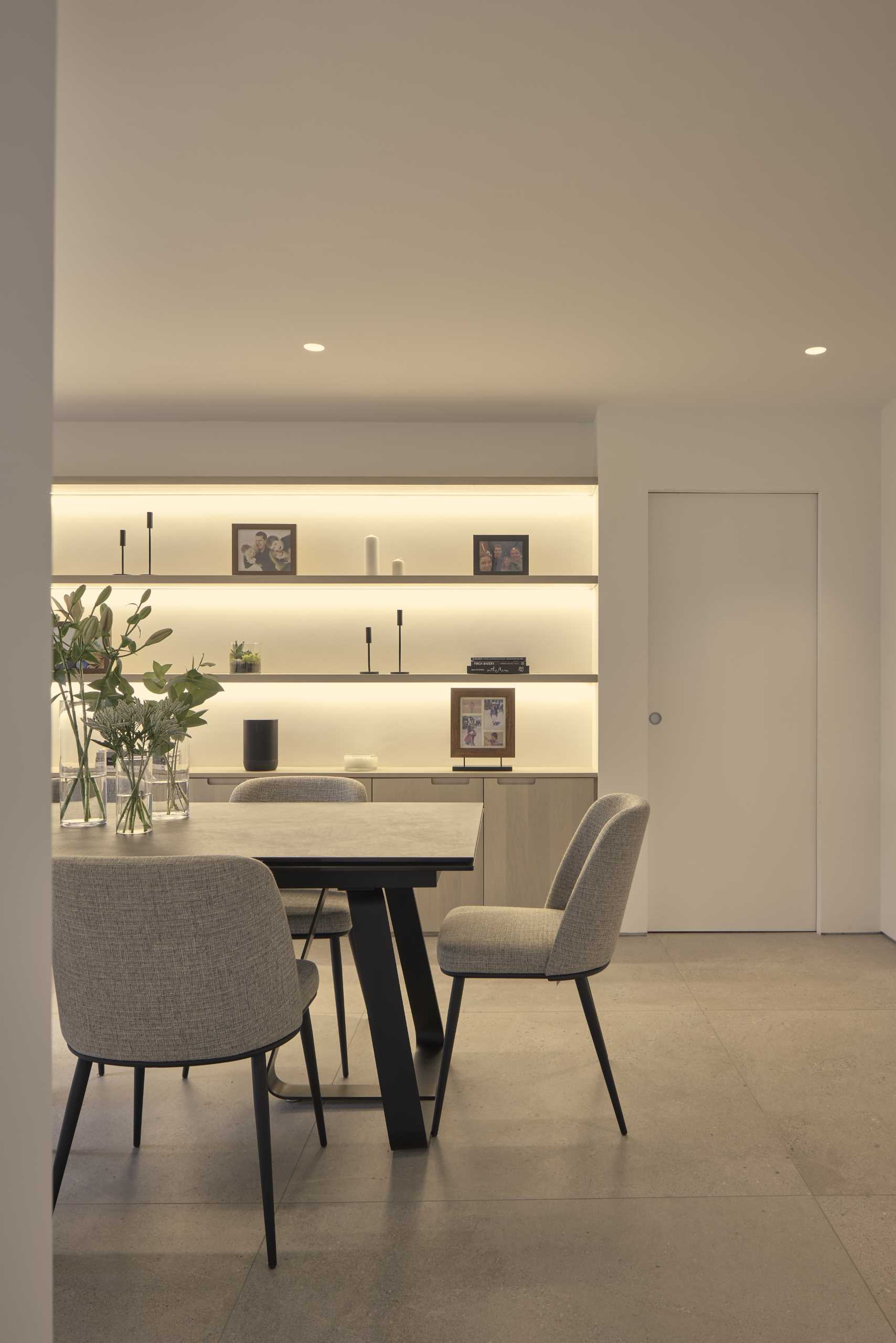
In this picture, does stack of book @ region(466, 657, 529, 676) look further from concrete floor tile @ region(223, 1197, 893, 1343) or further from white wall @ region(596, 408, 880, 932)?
concrete floor tile @ region(223, 1197, 893, 1343)

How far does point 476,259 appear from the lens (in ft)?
10.1

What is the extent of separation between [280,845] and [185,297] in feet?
6.60

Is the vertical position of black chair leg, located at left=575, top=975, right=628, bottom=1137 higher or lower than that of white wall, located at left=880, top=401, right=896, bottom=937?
lower

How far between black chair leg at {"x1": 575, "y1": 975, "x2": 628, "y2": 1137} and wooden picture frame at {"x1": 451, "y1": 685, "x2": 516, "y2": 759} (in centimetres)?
237

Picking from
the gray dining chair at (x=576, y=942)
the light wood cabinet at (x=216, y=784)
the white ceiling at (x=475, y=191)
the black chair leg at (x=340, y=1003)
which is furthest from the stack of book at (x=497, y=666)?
the gray dining chair at (x=576, y=942)

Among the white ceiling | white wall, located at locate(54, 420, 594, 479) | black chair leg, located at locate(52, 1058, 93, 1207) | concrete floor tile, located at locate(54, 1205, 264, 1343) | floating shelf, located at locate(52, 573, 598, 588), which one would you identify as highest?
the white ceiling

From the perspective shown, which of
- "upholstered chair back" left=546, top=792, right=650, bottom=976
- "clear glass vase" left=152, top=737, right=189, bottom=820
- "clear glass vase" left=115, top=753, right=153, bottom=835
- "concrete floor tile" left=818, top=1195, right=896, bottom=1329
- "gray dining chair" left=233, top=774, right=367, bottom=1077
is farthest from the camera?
"gray dining chair" left=233, top=774, right=367, bottom=1077

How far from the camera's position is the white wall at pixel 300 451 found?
4992 mm

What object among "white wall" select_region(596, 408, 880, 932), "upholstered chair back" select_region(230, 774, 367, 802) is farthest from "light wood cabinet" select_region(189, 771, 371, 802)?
"white wall" select_region(596, 408, 880, 932)

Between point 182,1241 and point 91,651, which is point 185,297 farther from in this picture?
point 182,1241

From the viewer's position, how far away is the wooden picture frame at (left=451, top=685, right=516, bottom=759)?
5.03m

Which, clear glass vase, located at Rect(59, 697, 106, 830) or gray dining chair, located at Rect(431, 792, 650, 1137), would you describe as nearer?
gray dining chair, located at Rect(431, 792, 650, 1137)

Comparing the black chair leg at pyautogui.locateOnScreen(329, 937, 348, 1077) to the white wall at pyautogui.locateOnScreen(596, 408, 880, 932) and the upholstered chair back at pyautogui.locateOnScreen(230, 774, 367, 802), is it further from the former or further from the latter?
the white wall at pyautogui.locateOnScreen(596, 408, 880, 932)

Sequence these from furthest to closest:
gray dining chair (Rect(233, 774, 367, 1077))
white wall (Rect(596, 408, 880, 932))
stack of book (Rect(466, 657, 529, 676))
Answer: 1. stack of book (Rect(466, 657, 529, 676))
2. white wall (Rect(596, 408, 880, 932))
3. gray dining chair (Rect(233, 774, 367, 1077))
